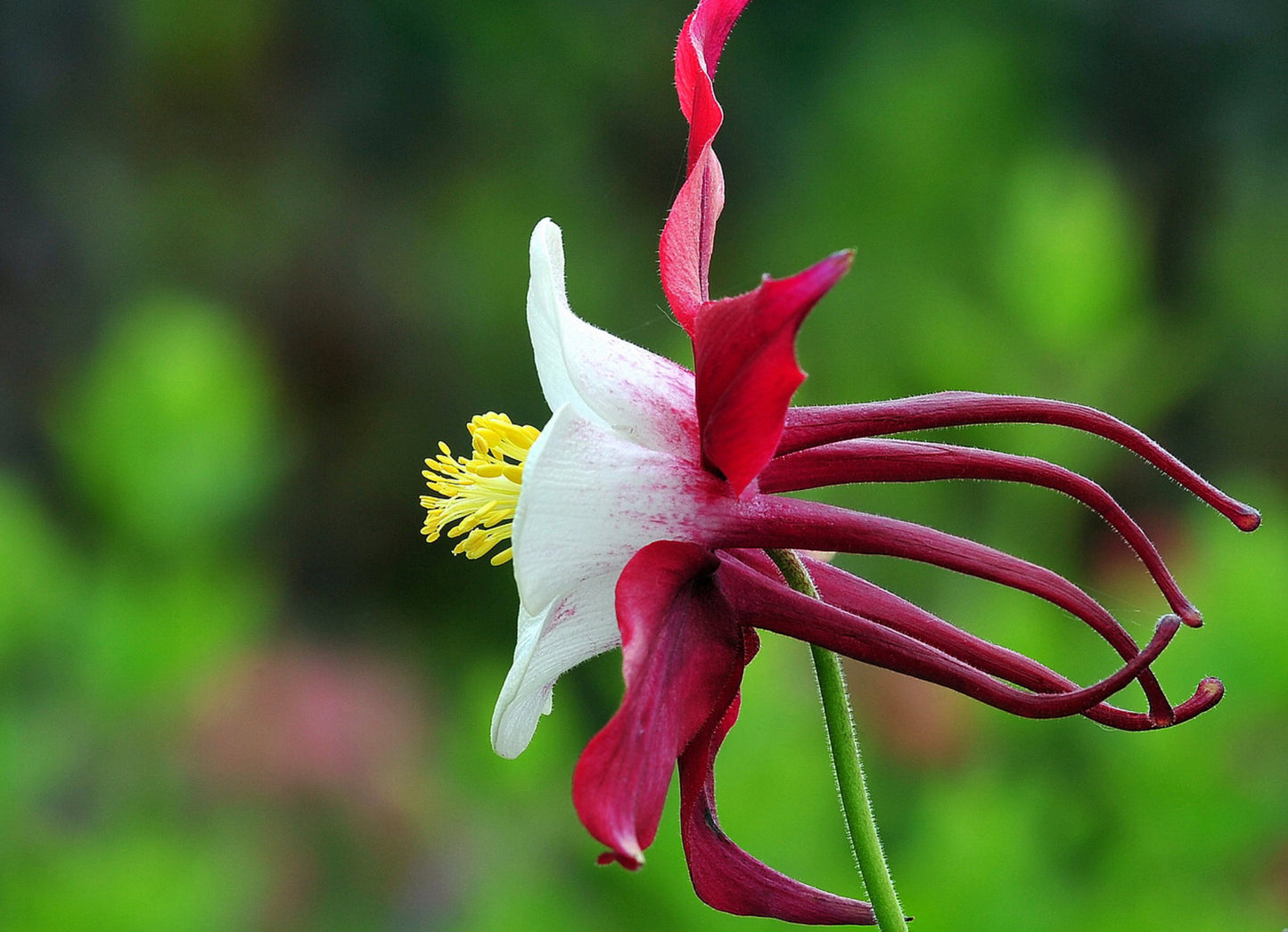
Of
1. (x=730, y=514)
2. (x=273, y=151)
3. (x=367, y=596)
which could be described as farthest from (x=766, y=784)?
(x=273, y=151)

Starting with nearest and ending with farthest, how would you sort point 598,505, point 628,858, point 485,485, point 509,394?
1. point 628,858
2. point 598,505
3. point 485,485
4. point 509,394

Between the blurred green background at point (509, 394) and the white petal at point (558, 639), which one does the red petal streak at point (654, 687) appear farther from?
the blurred green background at point (509, 394)

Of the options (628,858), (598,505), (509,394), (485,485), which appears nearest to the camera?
(628,858)

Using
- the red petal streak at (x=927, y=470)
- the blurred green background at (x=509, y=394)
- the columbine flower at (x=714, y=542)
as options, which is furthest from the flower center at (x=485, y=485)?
the blurred green background at (x=509, y=394)

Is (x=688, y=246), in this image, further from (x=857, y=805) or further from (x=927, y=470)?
(x=857, y=805)

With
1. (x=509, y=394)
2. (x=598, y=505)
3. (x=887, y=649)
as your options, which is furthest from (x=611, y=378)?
(x=509, y=394)

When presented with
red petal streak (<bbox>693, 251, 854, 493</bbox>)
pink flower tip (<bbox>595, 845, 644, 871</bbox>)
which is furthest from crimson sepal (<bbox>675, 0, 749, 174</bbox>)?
pink flower tip (<bbox>595, 845, 644, 871</bbox>)

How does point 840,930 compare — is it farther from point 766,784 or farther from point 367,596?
point 367,596
